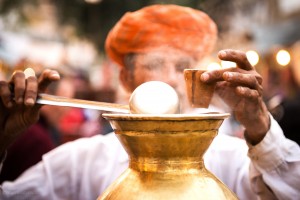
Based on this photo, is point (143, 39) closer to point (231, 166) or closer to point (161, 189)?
point (231, 166)

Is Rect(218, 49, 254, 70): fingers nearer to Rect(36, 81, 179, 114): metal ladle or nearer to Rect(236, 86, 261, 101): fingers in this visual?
Rect(236, 86, 261, 101): fingers

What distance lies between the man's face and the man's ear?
1.2 inches

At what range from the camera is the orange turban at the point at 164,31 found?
5.91ft

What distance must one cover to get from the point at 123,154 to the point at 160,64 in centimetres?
41

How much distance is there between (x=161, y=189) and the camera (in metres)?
0.93

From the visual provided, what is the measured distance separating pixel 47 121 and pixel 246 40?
11.8ft

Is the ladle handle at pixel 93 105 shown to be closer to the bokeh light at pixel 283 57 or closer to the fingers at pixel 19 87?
the fingers at pixel 19 87

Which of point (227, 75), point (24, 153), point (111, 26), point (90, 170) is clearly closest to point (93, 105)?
point (227, 75)

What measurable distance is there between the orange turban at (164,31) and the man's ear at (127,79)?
9cm

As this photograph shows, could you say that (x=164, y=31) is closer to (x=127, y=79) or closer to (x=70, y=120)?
(x=127, y=79)

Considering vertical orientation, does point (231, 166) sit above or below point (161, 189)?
below

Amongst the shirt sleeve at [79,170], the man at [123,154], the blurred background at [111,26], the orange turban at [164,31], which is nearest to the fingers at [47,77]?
the man at [123,154]

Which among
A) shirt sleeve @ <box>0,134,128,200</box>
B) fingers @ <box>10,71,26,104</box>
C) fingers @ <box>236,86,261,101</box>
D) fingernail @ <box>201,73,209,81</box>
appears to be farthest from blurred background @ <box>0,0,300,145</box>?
fingernail @ <box>201,73,209,81</box>

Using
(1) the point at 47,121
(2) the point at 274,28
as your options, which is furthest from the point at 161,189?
(2) the point at 274,28
